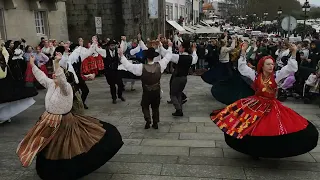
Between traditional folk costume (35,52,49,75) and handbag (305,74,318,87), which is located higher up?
traditional folk costume (35,52,49,75)

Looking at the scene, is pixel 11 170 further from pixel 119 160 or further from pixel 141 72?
pixel 141 72

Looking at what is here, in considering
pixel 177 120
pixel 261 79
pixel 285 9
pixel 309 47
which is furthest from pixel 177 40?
pixel 285 9

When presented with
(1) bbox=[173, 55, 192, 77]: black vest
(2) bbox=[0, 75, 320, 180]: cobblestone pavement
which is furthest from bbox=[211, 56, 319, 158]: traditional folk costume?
(1) bbox=[173, 55, 192, 77]: black vest

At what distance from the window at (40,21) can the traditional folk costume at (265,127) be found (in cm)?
1250

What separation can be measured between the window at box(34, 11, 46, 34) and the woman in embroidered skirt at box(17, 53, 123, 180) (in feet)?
37.9

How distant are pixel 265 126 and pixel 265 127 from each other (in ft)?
0.05

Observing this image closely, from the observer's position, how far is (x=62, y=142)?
4.22 meters

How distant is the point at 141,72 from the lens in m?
6.30

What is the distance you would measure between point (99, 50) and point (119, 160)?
167 inches

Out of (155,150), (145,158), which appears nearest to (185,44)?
(155,150)

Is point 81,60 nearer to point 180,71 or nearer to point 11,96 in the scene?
point 11,96

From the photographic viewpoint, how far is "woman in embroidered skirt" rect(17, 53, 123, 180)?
4.12 m

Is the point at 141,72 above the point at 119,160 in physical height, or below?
above

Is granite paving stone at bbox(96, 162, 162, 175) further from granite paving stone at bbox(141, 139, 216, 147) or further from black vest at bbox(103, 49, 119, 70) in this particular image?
black vest at bbox(103, 49, 119, 70)
